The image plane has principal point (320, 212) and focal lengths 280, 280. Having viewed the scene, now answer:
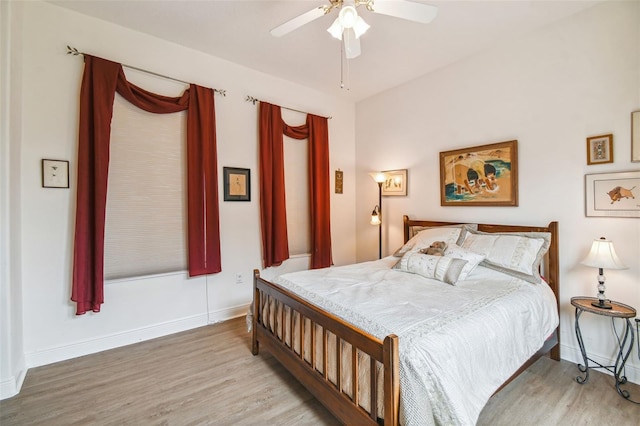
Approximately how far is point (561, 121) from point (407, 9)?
178cm

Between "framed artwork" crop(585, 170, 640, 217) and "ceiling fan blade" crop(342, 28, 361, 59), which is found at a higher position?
"ceiling fan blade" crop(342, 28, 361, 59)

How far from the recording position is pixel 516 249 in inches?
92.8

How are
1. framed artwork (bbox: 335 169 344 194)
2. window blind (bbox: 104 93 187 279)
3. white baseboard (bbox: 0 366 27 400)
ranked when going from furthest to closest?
1. framed artwork (bbox: 335 169 344 194)
2. window blind (bbox: 104 93 187 279)
3. white baseboard (bbox: 0 366 27 400)

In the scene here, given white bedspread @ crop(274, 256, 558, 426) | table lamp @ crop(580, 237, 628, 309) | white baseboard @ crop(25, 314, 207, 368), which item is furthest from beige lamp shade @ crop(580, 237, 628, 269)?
white baseboard @ crop(25, 314, 207, 368)

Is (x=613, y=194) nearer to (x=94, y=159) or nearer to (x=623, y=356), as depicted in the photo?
(x=623, y=356)

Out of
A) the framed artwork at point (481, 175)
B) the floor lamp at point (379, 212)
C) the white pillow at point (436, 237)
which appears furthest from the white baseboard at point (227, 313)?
the framed artwork at point (481, 175)

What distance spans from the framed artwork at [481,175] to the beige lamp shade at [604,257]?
2.44 ft

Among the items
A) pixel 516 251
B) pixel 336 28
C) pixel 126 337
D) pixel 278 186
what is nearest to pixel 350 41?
pixel 336 28

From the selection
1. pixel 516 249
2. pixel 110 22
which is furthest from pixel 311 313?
pixel 110 22

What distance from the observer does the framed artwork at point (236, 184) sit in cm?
325

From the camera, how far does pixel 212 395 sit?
76.8 inches

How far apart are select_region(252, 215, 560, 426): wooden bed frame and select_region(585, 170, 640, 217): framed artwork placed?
0.31m

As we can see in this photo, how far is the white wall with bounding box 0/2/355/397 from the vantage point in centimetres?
227

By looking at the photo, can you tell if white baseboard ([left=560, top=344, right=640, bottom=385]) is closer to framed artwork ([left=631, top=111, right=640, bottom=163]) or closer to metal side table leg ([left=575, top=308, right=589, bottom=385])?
metal side table leg ([left=575, top=308, right=589, bottom=385])
